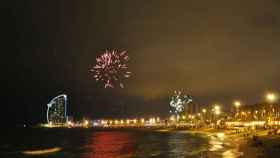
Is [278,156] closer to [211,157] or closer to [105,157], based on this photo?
[211,157]

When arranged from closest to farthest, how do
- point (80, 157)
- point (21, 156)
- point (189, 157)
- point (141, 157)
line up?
1. point (189, 157)
2. point (141, 157)
3. point (80, 157)
4. point (21, 156)

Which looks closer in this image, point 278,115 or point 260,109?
point 278,115

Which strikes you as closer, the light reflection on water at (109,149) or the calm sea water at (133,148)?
the calm sea water at (133,148)

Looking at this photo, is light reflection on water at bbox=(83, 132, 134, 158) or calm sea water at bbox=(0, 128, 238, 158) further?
light reflection on water at bbox=(83, 132, 134, 158)

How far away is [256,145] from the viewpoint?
59344 mm

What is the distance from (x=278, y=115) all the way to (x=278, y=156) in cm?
10727

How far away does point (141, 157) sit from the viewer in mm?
58156

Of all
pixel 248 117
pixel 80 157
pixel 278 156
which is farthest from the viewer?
pixel 248 117

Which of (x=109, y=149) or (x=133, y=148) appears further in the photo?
(x=133, y=148)

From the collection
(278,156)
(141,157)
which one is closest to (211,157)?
(278,156)

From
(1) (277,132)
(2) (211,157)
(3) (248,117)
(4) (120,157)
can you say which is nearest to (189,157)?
(2) (211,157)

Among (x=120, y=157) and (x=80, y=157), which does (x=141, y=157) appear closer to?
(x=120, y=157)

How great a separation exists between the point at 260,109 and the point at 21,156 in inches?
5033

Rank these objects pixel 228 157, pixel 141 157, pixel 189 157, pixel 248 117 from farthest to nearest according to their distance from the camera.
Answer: pixel 248 117, pixel 141 157, pixel 189 157, pixel 228 157
